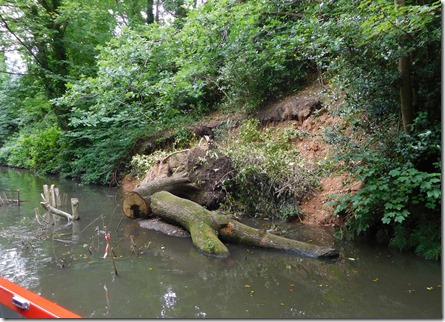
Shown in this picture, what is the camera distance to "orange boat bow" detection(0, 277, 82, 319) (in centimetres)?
264

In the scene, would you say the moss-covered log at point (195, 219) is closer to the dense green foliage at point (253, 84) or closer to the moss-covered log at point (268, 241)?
the moss-covered log at point (268, 241)

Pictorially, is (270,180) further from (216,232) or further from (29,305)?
(29,305)

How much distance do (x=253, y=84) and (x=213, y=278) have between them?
7.29m

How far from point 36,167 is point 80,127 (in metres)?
4.45

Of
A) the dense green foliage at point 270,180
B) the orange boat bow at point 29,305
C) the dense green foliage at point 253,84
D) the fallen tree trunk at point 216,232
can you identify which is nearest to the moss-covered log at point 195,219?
the fallen tree trunk at point 216,232

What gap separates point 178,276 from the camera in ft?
16.8

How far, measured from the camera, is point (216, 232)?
6.47 m

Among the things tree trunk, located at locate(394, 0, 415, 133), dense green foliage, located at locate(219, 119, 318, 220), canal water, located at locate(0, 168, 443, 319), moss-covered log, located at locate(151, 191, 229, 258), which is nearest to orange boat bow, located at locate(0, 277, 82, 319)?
canal water, located at locate(0, 168, 443, 319)

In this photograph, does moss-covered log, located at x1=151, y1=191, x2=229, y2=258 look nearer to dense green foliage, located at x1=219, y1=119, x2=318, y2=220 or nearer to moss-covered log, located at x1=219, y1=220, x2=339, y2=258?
moss-covered log, located at x1=219, y1=220, x2=339, y2=258

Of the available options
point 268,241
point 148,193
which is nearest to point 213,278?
point 268,241

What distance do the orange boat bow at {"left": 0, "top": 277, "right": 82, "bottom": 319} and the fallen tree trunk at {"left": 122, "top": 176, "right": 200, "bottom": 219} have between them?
515 cm

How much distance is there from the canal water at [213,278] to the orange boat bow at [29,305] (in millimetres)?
1220

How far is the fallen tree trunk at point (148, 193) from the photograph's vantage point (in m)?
8.19

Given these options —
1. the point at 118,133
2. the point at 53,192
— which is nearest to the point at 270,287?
the point at 53,192
